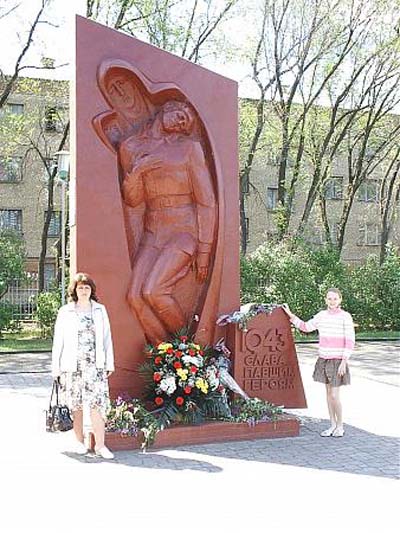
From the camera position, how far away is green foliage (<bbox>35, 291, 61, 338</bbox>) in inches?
795

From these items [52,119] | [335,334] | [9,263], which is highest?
[52,119]

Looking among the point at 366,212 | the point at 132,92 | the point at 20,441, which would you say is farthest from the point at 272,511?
the point at 366,212

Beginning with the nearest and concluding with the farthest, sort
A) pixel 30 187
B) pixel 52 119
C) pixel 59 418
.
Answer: pixel 59 418 < pixel 52 119 < pixel 30 187

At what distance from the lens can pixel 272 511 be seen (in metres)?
4.78

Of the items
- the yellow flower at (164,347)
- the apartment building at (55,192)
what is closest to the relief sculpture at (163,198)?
the yellow flower at (164,347)

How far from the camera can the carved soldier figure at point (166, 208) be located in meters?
7.32

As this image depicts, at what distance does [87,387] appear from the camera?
20.7 ft

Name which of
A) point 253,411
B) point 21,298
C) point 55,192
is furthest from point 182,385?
point 55,192

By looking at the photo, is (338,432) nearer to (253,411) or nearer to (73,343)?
(253,411)

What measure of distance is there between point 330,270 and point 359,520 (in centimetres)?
1831

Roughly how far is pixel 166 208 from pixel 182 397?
2.01m

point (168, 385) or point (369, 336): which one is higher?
point (168, 385)

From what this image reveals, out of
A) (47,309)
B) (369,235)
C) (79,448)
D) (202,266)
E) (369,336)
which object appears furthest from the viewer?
(369,235)

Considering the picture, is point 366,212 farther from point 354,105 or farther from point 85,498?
point 85,498
